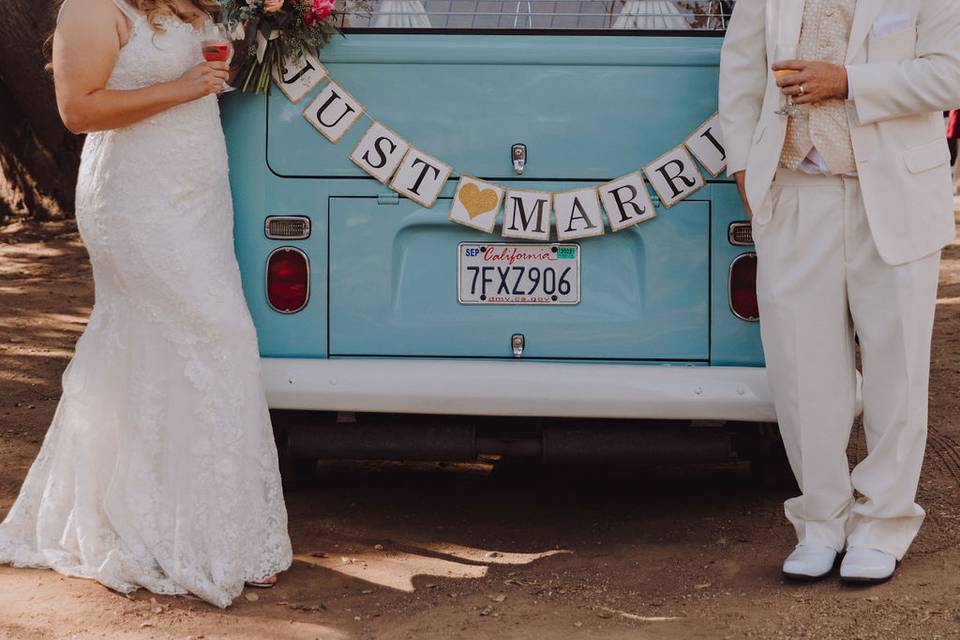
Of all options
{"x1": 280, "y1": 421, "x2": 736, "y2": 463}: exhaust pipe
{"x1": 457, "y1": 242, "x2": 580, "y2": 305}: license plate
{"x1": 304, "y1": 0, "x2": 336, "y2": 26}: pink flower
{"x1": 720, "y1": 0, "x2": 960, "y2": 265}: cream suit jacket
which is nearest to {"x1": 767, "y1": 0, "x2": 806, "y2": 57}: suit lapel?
{"x1": 720, "y1": 0, "x2": 960, "y2": 265}: cream suit jacket

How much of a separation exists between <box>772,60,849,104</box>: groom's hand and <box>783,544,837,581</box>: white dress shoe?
54.0 inches

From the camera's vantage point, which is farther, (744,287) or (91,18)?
(744,287)

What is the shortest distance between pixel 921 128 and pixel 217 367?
225 cm

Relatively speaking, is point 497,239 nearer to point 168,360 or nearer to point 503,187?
point 503,187

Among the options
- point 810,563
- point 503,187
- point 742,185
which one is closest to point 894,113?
point 742,185

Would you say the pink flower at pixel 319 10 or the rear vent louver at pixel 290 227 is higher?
the pink flower at pixel 319 10

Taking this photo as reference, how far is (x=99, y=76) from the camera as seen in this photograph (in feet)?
13.5

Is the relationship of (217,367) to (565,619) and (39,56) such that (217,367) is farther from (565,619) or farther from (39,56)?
(39,56)

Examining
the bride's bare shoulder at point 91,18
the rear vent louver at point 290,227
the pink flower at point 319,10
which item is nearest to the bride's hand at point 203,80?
the bride's bare shoulder at point 91,18

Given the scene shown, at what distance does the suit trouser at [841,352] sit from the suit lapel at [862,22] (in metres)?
0.39

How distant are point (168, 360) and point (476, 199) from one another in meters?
1.11

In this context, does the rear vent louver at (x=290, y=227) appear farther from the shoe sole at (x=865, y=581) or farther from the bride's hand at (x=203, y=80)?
the shoe sole at (x=865, y=581)

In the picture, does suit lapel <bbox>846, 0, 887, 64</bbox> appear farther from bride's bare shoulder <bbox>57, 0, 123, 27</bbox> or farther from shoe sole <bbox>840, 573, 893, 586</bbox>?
bride's bare shoulder <bbox>57, 0, 123, 27</bbox>

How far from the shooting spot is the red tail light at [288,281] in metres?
4.62
